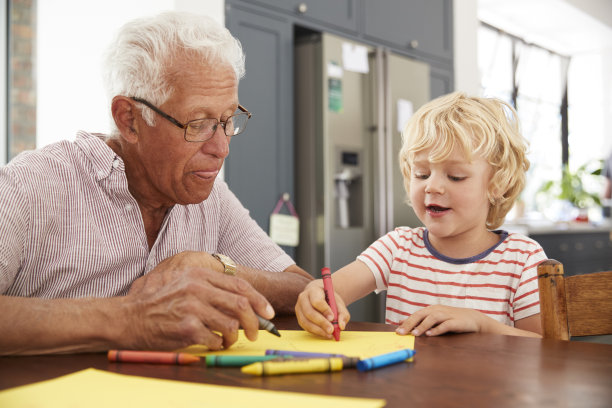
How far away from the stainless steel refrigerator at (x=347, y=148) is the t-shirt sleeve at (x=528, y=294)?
1.77m

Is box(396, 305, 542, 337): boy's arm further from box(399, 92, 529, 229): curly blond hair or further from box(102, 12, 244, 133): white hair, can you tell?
box(102, 12, 244, 133): white hair

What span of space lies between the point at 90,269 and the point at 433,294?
0.79 meters

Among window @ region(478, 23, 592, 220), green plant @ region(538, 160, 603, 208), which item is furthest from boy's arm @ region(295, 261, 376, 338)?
green plant @ region(538, 160, 603, 208)

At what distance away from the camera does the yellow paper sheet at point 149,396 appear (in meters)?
0.59

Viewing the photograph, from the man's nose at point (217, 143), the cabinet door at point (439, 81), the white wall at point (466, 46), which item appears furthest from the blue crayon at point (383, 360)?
the white wall at point (466, 46)

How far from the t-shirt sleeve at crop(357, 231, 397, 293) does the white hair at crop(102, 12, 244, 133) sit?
58 centimetres

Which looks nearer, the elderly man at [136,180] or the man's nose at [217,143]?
the elderly man at [136,180]

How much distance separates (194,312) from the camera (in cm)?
84

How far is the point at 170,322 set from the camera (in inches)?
32.9

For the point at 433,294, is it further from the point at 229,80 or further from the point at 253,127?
the point at 253,127

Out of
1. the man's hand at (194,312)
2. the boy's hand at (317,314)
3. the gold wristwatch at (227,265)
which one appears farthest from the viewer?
the gold wristwatch at (227,265)

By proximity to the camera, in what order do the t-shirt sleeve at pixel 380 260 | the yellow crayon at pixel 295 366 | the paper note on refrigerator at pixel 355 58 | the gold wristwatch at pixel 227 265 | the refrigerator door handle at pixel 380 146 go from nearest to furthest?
the yellow crayon at pixel 295 366
the gold wristwatch at pixel 227 265
the t-shirt sleeve at pixel 380 260
the paper note on refrigerator at pixel 355 58
the refrigerator door handle at pixel 380 146

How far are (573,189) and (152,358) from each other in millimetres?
6025

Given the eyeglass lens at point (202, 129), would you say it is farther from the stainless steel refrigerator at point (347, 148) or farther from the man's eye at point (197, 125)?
the stainless steel refrigerator at point (347, 148)
